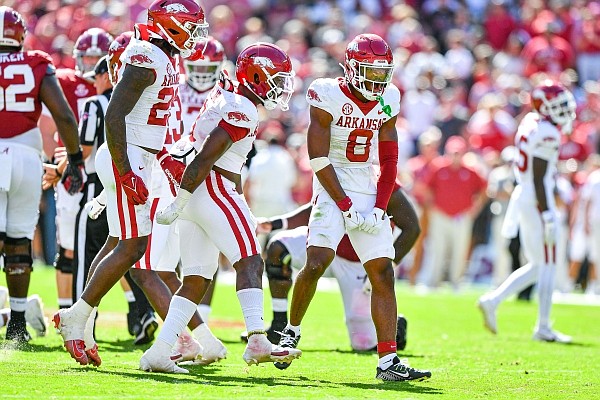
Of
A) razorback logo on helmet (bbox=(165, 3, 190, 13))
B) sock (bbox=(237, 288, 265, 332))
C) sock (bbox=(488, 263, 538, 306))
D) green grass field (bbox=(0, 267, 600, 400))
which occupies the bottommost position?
green grass field (bbox=(0, 267, 600, 400))

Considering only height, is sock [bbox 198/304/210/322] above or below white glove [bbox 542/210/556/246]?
below

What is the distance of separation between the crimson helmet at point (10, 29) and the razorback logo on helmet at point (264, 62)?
6.75 feet

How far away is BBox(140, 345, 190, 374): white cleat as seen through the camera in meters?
6.39

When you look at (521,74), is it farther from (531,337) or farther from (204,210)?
(204,210)

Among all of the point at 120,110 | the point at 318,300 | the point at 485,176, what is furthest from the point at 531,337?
the point at 485,176

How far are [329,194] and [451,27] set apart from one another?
14133mm

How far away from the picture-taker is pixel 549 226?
980cm

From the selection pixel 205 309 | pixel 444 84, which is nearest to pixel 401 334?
pixel 205 309

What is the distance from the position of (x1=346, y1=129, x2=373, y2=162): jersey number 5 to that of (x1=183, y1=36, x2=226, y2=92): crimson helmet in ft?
8.35

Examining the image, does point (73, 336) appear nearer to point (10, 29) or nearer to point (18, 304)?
point (18, 304)

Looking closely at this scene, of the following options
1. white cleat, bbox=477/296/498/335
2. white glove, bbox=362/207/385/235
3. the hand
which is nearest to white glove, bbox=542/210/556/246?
white cleat, bbox=477/296/498/335

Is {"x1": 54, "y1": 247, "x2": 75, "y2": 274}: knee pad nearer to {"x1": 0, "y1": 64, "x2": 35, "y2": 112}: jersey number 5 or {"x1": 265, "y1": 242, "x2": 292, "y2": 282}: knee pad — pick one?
{"x1": 0, "y1": 64, "x2": 35, "y2": 112}: jersey number 5

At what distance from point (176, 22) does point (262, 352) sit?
1933mm

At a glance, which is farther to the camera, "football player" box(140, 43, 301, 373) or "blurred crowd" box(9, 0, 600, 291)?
"blurred crowd" box(9, 0, 600, 291)
